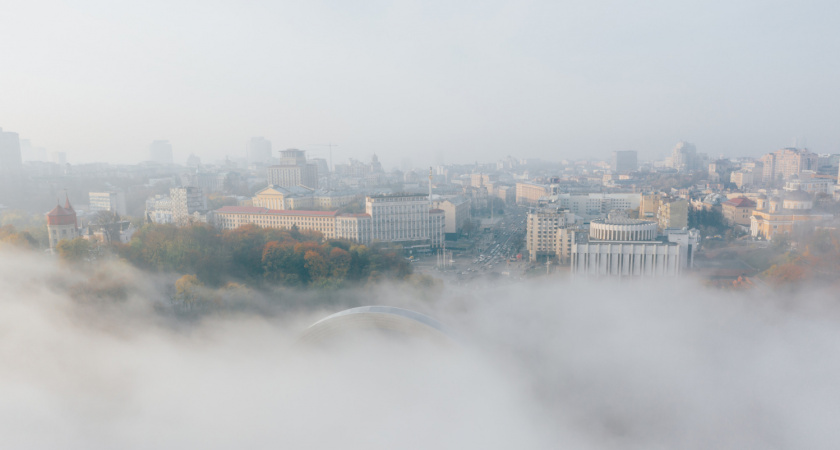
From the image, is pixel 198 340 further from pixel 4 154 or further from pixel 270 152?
pixel 270 152

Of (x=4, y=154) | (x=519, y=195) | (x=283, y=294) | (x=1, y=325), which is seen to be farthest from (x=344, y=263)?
(x=519, y=195)

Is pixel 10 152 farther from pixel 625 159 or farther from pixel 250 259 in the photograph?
pixel 625 159

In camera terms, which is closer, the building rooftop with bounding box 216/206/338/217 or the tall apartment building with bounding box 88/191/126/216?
the building rooftop with bounding box 216/206/338/217

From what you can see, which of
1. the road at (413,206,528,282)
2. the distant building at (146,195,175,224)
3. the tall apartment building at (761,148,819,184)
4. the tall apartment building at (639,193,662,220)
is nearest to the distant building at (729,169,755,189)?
the tall apartment building at (761,148,819,184)

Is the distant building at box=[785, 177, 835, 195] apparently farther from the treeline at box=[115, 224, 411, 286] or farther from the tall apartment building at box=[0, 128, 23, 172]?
the tall apartment building at box=[0, 128, 23, 172]

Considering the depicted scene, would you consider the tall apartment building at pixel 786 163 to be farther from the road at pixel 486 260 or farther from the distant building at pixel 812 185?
the road at pixel 486 260

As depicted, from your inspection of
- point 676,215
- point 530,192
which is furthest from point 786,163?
point 530,192
